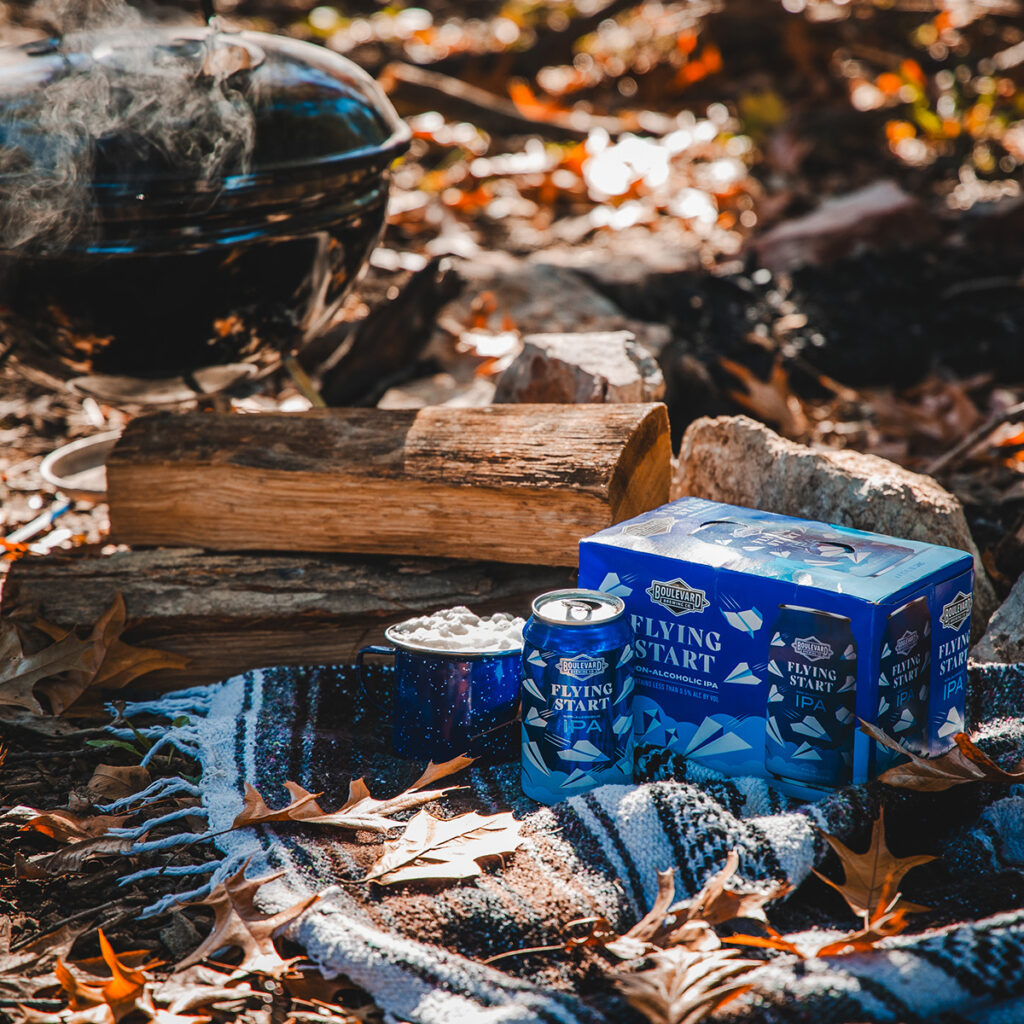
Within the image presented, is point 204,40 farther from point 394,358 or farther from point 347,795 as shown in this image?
point 347,795

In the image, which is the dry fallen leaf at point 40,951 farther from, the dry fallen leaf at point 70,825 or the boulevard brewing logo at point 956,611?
the boulevard brewing logo at point 956,611

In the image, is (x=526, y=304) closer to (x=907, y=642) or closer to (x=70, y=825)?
(x=907, y=642)

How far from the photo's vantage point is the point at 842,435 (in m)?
3.74

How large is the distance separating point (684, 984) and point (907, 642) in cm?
75

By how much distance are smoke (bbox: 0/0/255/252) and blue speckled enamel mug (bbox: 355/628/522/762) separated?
1.41m

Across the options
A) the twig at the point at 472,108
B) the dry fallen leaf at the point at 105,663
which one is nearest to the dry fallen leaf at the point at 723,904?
the dry fallen leaf at the point at 105,663

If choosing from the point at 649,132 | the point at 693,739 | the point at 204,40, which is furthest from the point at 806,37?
the point at 693,739

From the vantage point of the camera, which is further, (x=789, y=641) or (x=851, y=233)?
(x=851, y=233)

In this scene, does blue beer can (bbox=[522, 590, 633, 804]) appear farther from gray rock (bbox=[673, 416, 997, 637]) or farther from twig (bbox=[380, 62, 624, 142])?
twig (bbox=[380, 62, 624, 142])

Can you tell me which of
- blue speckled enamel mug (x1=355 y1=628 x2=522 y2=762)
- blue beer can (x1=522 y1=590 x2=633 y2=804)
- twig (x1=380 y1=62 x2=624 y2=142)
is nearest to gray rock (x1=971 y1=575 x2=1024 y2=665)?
blue beer can (x1=522 y1=590 x2=633 y2=804)

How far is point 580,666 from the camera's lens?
6.13ft

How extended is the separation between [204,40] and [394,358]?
137 centimetres

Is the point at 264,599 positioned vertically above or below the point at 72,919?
above

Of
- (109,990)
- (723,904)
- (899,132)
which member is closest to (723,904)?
(723,904)
